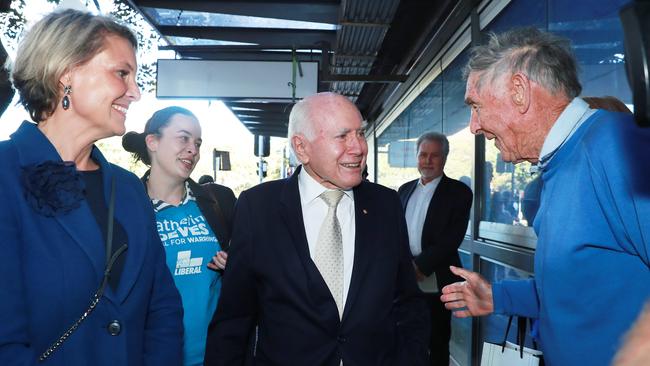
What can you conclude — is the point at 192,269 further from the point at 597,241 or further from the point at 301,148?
the point at 597,241

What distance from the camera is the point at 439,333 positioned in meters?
3.71

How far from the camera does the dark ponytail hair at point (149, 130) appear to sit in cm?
264

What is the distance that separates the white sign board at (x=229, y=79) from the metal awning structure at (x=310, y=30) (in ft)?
0.60

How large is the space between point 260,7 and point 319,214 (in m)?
3.80

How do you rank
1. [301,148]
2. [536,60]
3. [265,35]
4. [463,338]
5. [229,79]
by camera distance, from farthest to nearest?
1. [265,35]
2. [229,79]
3. [463,338]
4. [301,148]
5. [536,60]

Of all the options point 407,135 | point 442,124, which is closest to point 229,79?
point 442,124

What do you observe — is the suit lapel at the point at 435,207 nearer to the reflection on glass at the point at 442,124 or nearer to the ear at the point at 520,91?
the reflection on glass at the point at 442,124

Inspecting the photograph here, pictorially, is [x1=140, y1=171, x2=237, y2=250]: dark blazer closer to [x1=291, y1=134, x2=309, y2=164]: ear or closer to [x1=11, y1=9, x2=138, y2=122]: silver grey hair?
[x1=291, y1=134, x2=309, y2=164]: ear

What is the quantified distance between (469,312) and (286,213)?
0.78 meters

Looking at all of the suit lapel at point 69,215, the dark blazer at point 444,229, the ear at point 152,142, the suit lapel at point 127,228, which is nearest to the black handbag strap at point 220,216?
the ear at point 152,142

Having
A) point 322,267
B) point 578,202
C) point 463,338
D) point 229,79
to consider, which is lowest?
point 463,338

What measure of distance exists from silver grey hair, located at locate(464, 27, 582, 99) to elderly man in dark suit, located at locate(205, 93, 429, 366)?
0.59m

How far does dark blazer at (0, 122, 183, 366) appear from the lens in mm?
1134

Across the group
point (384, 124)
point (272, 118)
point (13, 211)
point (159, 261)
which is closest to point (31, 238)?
point (13, 211)
